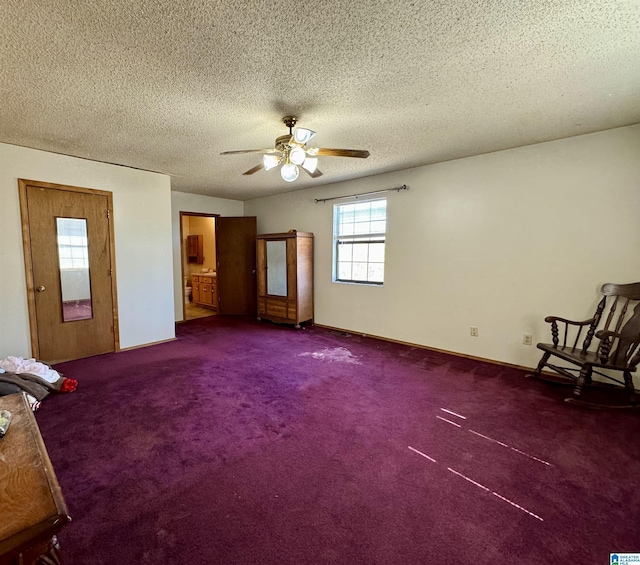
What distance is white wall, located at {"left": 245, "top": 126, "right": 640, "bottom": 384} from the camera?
2.80 m

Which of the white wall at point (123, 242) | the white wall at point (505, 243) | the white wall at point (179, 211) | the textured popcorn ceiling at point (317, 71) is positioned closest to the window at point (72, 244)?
the white wall at point (123, 242)

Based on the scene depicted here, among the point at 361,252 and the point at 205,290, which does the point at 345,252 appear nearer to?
the point at 361,252

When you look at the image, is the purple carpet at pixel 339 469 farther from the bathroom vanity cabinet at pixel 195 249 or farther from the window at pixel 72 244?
the bathroom vanity cabinet at pixel 195 249

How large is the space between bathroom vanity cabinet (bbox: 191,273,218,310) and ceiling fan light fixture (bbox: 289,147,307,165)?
187 inches

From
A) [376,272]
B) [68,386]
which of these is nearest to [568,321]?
[376,272]

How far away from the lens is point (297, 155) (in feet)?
7.55

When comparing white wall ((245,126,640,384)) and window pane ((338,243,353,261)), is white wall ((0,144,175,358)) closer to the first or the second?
window pane ((338,243,353,261))

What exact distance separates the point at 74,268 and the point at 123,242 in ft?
2.02

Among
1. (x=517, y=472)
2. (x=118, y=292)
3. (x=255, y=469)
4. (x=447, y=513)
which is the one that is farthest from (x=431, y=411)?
(x=118, y=292)

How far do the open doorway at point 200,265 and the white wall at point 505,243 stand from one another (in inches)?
150

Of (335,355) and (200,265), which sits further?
(200,265)

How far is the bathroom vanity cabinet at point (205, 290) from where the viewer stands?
6828mm

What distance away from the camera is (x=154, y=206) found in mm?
4180

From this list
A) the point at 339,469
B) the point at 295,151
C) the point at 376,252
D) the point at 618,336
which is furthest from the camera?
the point at 376,252
